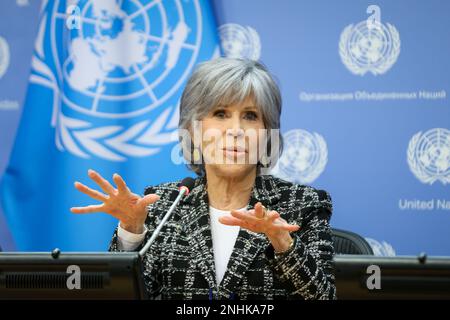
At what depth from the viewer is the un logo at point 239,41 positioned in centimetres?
343

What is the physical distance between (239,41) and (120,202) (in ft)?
5.85

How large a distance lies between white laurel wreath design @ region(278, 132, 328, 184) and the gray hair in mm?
1069

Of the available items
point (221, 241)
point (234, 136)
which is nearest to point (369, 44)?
point (234, 136)

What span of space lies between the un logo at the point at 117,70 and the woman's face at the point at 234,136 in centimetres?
133

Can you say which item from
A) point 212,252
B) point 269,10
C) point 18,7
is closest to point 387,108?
point 269,10

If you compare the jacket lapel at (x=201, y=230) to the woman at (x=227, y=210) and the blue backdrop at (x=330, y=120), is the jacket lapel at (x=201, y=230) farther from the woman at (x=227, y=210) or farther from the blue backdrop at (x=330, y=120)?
the blue backdrop at (x=330, y=120)

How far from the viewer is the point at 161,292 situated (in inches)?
83.9

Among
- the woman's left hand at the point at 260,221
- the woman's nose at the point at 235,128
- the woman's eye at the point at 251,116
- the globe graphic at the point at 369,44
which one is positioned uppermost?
the globe graphic at the point at 369,44

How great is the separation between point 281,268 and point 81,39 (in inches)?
85.0

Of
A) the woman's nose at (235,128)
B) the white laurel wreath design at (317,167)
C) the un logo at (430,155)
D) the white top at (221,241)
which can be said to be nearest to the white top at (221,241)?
the white top at (221,241)

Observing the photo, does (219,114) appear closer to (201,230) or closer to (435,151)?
(201,230)

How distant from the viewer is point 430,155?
3271mm

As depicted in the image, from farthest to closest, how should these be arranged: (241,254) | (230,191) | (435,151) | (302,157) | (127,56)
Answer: (127,56) < (302,157) < (435,151) < (230,191) < (241,254)

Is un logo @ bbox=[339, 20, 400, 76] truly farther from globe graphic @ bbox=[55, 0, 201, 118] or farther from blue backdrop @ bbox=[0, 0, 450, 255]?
globe graphic @ bbox=[55, 0, 201, 118]
